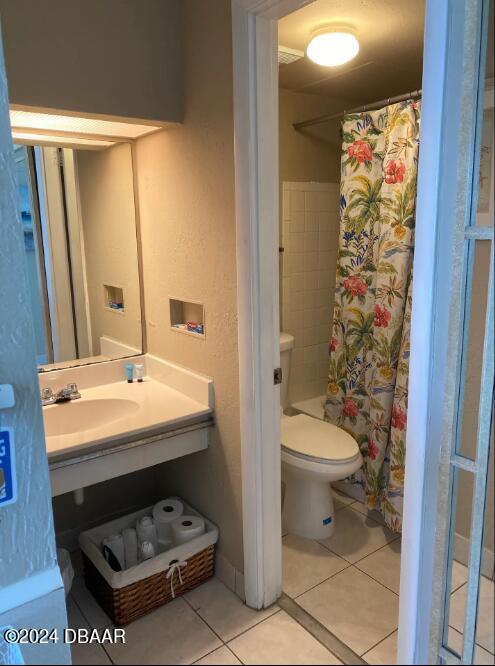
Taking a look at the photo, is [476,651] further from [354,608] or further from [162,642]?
[162,642]

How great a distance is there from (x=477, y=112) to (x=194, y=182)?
3.47ft

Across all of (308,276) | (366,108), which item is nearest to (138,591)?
(366,108)

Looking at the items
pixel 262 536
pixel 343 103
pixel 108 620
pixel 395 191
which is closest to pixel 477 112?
pixel 108 620

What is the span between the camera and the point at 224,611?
609mm

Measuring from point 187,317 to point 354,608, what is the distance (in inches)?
47.8

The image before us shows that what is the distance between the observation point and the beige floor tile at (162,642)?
1.57ft

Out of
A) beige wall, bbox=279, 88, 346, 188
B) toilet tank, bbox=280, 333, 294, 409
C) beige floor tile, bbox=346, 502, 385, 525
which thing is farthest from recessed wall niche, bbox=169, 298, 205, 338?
beige wall, bbox=279, 88, 346, 188

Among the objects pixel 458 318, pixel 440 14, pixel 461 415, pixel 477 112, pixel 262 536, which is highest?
pixel 440 14

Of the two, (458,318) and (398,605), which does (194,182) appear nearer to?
(458,318)

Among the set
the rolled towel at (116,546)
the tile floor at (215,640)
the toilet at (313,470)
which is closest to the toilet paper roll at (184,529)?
the rolled towel at (116,546)

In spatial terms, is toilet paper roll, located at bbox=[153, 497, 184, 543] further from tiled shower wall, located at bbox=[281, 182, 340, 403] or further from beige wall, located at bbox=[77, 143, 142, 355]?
tiled shower wall, located at bbox=[281, 182, 340, 403]

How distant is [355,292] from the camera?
2.34 m

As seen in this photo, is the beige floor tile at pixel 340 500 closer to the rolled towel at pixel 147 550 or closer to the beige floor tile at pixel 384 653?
the rolled towel at pixel 147 550

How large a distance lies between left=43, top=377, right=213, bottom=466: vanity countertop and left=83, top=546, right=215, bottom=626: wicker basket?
556mm
